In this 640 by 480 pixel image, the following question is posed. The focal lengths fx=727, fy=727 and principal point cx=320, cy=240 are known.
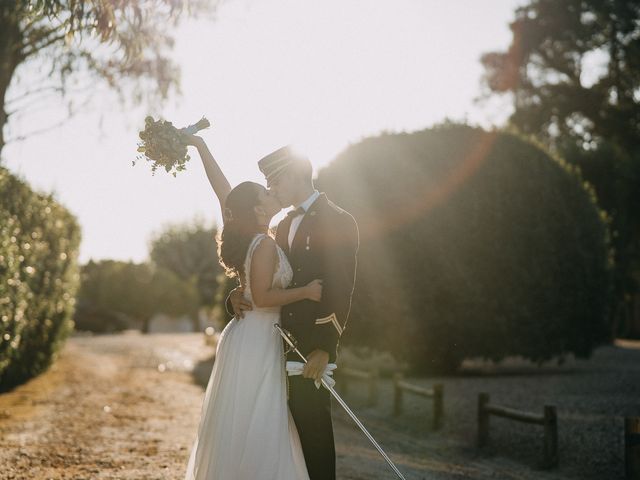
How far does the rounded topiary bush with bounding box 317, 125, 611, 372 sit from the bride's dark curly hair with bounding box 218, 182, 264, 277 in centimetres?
1077

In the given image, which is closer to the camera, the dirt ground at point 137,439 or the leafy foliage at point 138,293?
the dirt ground at point 137,439

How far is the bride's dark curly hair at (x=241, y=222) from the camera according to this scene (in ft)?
14.3

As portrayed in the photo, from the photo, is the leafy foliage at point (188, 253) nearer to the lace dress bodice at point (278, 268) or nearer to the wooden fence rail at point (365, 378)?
the wooden fence rail at point (365, 378)

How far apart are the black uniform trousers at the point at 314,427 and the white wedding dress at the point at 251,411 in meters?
0.08

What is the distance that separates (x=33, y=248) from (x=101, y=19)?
5511mm

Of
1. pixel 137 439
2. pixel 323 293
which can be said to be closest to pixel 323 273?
pixel 323 293

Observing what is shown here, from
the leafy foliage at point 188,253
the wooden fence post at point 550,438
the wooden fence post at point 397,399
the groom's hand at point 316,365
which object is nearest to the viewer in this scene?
the groom's hand at point 316,365

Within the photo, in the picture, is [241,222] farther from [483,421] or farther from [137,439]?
[483,421]

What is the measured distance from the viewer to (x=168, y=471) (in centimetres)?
687

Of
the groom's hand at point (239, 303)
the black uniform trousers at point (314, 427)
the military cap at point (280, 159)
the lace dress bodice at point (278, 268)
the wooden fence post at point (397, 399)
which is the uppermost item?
the military cap at point (280, 159)

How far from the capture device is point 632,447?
6.66 m

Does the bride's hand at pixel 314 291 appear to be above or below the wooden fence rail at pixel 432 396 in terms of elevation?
above

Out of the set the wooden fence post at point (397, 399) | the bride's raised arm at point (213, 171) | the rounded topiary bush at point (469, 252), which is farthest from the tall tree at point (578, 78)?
the bride's raised arm at point (213, 171)

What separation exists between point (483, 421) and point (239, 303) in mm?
6016
